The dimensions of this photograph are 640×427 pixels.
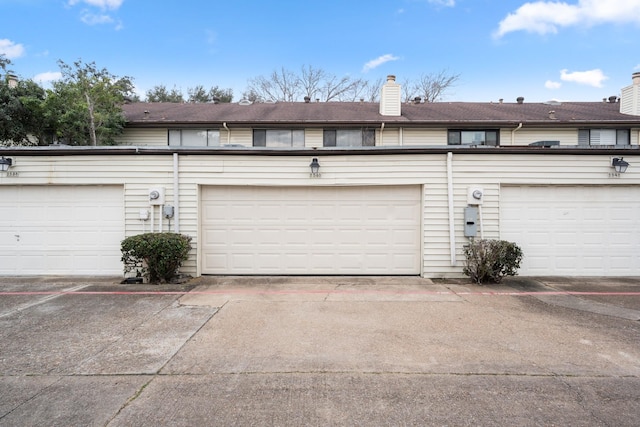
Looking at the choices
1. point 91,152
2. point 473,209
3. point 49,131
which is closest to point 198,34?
point 49,131

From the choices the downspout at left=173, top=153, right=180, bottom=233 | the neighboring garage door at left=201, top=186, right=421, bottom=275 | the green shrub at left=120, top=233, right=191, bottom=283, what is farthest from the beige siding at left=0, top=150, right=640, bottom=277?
the green shrub at left=120, top=233, right=191, bottom=283

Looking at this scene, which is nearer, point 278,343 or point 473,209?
point 278,343

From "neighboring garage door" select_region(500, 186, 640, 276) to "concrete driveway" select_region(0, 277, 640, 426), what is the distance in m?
1.40

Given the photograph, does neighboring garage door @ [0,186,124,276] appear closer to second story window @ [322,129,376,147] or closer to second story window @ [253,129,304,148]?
second story window @ [253,129,304,148]

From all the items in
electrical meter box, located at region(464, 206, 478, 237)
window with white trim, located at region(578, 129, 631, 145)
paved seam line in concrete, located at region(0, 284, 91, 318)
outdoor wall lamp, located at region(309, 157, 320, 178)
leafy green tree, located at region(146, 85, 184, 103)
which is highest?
leafy green tree, located at region(146, 85, 184, 103)

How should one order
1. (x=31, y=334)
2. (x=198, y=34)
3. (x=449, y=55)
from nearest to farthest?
(x=31, y=334)
(x=198, y=34)
(x=449, y=55)

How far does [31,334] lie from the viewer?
177 inches

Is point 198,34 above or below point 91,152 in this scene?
above

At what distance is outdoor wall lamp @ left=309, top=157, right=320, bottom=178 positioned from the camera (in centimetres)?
771

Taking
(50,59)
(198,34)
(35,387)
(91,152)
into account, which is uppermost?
(198,34)

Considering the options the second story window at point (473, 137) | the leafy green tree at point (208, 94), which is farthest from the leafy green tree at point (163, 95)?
the second story window at point (473, 137)

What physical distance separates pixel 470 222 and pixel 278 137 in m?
7.84

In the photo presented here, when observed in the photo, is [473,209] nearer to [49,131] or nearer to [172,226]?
[172,226]

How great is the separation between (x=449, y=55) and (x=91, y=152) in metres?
24.9
